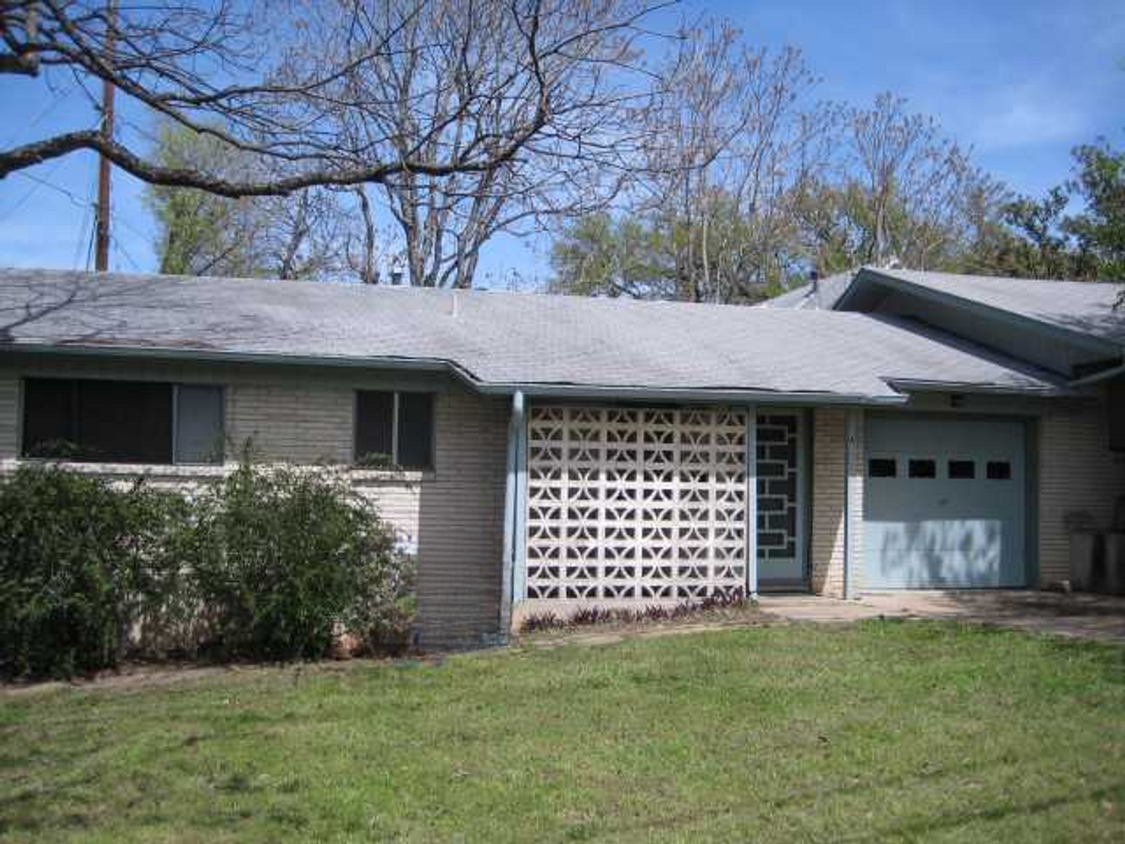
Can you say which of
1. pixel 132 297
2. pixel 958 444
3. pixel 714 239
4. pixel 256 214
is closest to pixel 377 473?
pixel 132 297

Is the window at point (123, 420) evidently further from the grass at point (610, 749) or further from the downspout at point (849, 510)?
the downspout at point (849, 510)

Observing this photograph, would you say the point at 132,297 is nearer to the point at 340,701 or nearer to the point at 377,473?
the point at 377,473

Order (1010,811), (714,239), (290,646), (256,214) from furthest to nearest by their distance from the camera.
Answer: (714,239)
(256,214)
(290,646)
(1010,811)

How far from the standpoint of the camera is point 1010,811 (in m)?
6.43

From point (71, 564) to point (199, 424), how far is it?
268 cm

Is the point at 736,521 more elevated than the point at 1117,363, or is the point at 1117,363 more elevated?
the point at 1117,363

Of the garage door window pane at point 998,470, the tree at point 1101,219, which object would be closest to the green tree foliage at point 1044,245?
the tree at point 1101,219

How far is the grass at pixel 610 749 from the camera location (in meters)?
6.48

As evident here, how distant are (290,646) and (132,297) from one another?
536cm

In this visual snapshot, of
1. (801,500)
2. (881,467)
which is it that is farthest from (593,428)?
(881,467)

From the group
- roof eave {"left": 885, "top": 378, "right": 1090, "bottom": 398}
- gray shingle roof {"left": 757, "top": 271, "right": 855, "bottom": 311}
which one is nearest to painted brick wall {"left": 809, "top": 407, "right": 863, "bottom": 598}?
roof eave {"left": 885, "top": 378, "right": 1090, "bottom": 398}

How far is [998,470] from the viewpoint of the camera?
15.9 metres

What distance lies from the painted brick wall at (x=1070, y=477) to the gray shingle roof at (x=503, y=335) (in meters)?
0.83

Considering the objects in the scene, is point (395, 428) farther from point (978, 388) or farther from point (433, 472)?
point (978, 388)
